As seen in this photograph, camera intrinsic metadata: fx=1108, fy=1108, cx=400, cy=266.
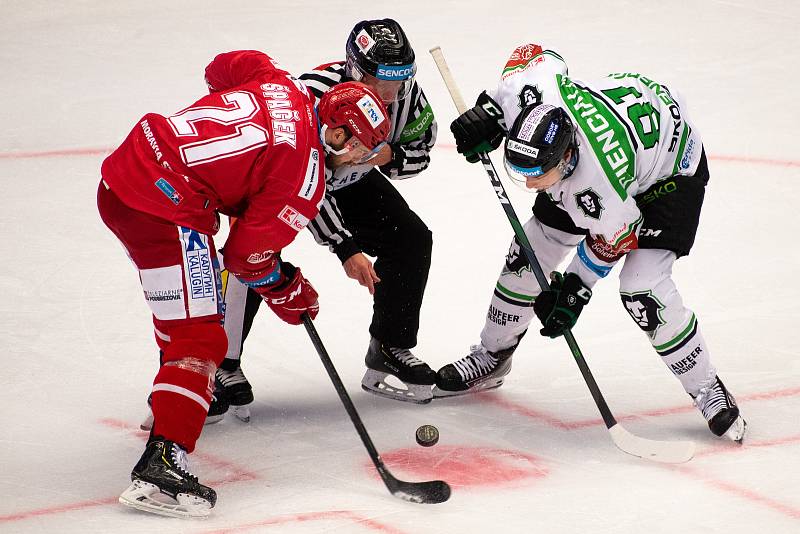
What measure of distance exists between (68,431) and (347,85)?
146cm

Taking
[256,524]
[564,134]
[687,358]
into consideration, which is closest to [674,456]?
[687,358]

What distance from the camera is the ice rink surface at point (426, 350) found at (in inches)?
123

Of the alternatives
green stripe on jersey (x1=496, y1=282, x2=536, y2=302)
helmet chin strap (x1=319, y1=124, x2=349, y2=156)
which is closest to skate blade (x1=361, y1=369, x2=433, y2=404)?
green stripe on jersey (x1=496, y1=282, x2=536, y2=302)

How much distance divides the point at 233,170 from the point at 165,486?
86 centimetres

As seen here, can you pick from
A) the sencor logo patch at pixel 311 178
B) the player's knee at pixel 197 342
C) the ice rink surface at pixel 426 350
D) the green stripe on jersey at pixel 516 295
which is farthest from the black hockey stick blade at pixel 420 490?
the green stripe on jersey at pixel 516 295

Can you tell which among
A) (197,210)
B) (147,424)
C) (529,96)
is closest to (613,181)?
(529,96)

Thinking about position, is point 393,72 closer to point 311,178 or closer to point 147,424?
point 311,178

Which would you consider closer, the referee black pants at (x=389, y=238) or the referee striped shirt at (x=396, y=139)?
the referee striped shirt at (x=396, y=139)

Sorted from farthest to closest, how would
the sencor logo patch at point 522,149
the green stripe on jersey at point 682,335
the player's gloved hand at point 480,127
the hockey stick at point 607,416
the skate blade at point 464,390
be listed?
1. the skate blade at point 464,390
2. the player's gloved hand at point 480,127
3. the green stripe on jersey at point 682,335
4. the hockey stick at point 607,416
5. the sencor logo patch at point 522,149

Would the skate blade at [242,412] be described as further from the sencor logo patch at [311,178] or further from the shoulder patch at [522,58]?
the shoulder patch at [522,58]

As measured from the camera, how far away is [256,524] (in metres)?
2.94

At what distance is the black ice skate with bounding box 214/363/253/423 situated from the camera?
3.68 m

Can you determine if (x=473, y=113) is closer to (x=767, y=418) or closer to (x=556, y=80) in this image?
(x=556, y=80)

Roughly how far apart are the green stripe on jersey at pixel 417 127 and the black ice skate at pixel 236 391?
0.98 m
